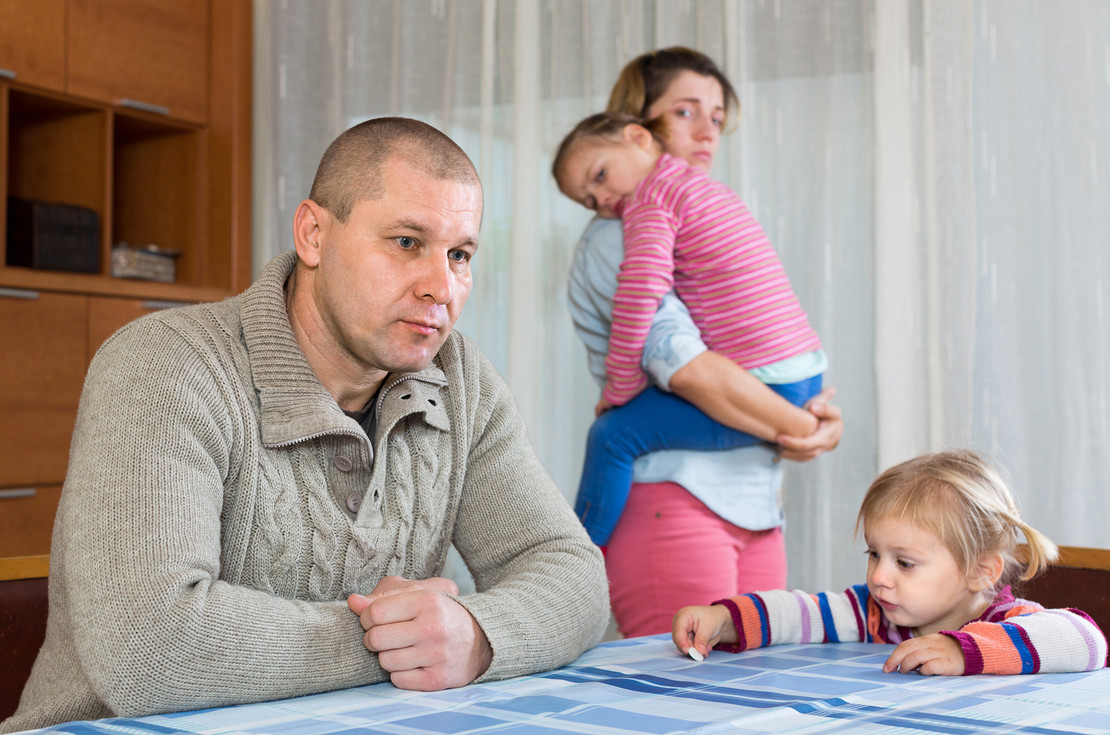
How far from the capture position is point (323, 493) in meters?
1.22

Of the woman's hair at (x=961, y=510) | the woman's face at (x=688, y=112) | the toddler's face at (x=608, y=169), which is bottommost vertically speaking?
the woman's hair at (x=961, y=510)

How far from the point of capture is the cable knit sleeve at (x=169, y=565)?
100 centimetres

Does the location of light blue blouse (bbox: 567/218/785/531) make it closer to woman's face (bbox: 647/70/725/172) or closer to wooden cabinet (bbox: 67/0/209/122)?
woman's face (bbox: 647/70/725/172)

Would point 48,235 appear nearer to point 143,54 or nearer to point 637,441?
point 143,54

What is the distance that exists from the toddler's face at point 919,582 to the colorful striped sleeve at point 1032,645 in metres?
0.11

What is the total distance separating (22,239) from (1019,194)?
8.39 feet

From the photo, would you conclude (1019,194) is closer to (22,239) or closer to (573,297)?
(573,297)


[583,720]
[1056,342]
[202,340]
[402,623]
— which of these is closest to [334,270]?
[202,340]

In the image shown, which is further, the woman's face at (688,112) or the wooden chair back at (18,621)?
the woman's face at (688,112)

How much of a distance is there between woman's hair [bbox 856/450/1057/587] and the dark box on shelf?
2517 millimetres

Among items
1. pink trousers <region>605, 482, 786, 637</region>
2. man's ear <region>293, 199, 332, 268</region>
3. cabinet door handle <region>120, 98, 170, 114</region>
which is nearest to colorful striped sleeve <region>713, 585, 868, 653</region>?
pink trousers <region>605, 482, 786, 637</region>

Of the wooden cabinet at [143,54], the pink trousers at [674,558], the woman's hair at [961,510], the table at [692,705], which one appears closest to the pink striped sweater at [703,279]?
the pink trousers at [674,558]

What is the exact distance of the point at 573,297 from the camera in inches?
86.1

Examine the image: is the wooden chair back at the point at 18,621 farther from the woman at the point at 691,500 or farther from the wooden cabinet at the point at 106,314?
the wooden cabinet at the point at 106,314
